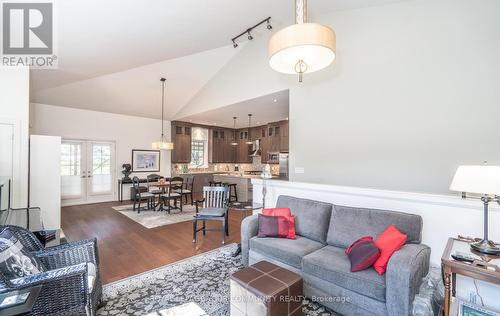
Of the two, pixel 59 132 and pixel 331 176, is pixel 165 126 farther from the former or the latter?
pixel 331 176

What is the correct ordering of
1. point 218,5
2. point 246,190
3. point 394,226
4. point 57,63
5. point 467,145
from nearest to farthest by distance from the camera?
point 394,226
point 467,145
point 218,5
point 57,63
point 246,190

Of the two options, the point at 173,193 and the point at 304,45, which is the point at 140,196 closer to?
the point at 173,193

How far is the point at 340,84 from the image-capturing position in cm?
413

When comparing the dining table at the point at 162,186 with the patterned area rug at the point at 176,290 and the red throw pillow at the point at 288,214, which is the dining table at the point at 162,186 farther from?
the red throw pillow at the point at 288,214

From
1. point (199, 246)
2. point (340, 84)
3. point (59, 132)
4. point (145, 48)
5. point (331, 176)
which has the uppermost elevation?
point (145, 48)

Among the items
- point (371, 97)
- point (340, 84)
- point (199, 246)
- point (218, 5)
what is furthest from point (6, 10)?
point (371, 97)

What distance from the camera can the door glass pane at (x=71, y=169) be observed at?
666 cm

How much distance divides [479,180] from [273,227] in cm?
191

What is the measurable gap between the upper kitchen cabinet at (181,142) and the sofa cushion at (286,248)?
662 centimetres

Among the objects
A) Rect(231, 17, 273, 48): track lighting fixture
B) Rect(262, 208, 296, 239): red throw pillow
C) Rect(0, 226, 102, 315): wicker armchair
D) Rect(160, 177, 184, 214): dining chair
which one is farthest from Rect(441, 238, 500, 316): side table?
Rect(160, 177, 184, 214): dining chair

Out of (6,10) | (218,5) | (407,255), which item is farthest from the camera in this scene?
(218,5)

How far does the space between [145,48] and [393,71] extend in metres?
4.26

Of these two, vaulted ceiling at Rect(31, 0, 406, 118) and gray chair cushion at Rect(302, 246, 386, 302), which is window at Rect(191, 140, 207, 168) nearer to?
vaulted ceiling at Rect(31, 0, 406, 118)

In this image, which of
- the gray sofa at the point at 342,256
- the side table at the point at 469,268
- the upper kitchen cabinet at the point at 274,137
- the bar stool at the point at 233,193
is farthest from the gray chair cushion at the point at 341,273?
the upper kitchen cabinet at the point at 274,137
